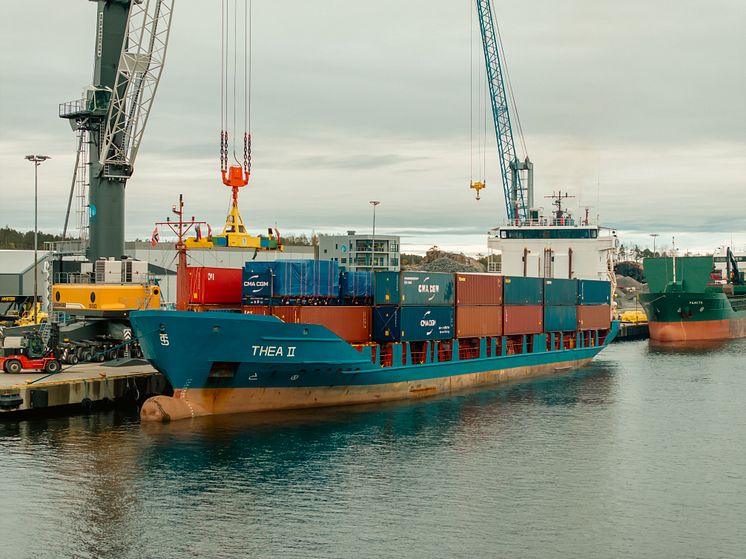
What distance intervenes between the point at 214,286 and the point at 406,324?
10214 mm

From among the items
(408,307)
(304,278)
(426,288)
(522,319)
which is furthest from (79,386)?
(522,319)

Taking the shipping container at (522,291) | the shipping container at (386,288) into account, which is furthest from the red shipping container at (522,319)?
the shipping container at (386,288)

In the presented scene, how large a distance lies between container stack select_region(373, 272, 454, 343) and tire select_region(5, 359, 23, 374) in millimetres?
18171

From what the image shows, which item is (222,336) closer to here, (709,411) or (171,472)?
(171,472)

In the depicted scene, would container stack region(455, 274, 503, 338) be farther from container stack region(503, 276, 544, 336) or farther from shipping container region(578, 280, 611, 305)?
shipping container region(578, 280, 611, 305)

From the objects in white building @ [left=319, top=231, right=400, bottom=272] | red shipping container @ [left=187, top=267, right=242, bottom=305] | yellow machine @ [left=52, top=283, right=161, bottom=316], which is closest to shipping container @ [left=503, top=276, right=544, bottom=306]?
red shipping container @ [left=187, top=267, right=242, bottom=305]

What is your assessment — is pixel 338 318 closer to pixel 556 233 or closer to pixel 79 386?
pixel 79 386

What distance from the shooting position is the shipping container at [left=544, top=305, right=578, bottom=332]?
58750mm

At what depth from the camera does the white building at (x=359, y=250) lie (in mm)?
140575

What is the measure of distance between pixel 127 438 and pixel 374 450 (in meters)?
10.3

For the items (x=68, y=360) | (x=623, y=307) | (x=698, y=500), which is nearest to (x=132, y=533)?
(x=698, y=500)

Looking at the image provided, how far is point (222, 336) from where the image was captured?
36375 millimetres

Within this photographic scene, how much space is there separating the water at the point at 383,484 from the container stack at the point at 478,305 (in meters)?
7.11

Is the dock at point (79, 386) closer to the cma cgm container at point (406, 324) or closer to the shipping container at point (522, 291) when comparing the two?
the cma cgm container at point (406, 324)
